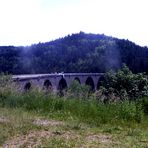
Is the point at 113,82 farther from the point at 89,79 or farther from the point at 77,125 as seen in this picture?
the point at 89,79

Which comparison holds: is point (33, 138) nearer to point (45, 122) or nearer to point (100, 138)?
point (100, 138)

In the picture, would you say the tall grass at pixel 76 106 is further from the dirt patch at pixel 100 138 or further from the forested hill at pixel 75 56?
the forested hill at pixel 75 56

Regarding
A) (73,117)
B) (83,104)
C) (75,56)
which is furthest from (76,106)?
(75,56)

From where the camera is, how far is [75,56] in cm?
9750

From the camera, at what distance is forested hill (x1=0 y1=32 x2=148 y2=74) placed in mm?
82312

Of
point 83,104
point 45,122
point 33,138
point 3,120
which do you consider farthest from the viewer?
point 83,104

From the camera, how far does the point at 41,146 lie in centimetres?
674

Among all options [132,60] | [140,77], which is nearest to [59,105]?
[140,77]

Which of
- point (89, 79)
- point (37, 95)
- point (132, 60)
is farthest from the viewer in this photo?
point (132, 60)

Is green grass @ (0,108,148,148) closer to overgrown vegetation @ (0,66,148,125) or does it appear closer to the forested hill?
overgrown vegetation @ (0,66,148,125)

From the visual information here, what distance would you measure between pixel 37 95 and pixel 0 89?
1318 millimetres

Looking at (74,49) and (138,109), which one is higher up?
(74,49)

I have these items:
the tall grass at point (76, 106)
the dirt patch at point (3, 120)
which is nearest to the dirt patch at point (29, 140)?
the dirt patch at point (3, 120)

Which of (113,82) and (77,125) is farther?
(113,82)
